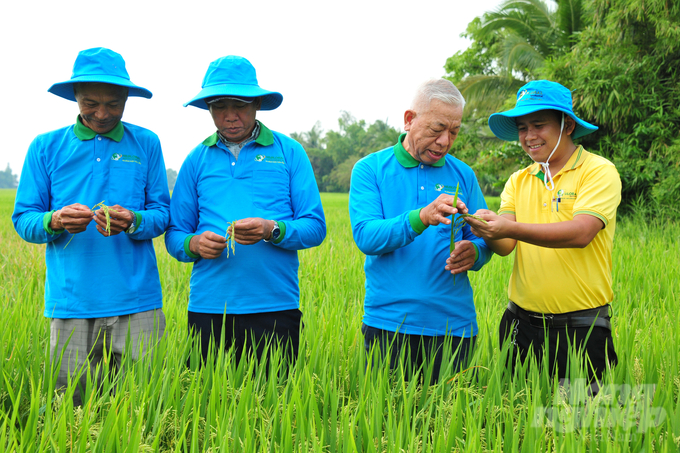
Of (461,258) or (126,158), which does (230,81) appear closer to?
(126,158)

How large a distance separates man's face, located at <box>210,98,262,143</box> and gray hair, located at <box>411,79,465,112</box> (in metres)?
0.73

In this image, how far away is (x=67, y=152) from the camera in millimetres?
2105

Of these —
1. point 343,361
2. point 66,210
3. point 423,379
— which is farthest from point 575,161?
point 66,210

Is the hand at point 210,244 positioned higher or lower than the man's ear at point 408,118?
lower

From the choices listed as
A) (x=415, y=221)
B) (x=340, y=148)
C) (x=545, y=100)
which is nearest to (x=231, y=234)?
(x=415, y=221)

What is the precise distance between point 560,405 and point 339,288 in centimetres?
266

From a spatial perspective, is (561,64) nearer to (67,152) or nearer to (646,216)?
(646,216)

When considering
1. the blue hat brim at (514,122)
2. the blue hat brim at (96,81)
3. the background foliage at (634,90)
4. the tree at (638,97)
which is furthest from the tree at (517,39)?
the blue hat brim at (96,81)

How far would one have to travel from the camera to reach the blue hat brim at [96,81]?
1.99 m

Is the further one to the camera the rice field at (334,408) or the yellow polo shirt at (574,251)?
the yellow polo shirt at (574,251)

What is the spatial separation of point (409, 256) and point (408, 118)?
22.0 inches

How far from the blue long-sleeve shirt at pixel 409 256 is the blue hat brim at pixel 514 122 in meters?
0.32

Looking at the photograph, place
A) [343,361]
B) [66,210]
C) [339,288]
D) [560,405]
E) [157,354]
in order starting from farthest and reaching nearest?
[339,288] → [343,361] → [157,354] → [66,210] → [560,405]

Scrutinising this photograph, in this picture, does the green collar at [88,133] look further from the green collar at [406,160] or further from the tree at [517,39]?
the tree at [517,39]
